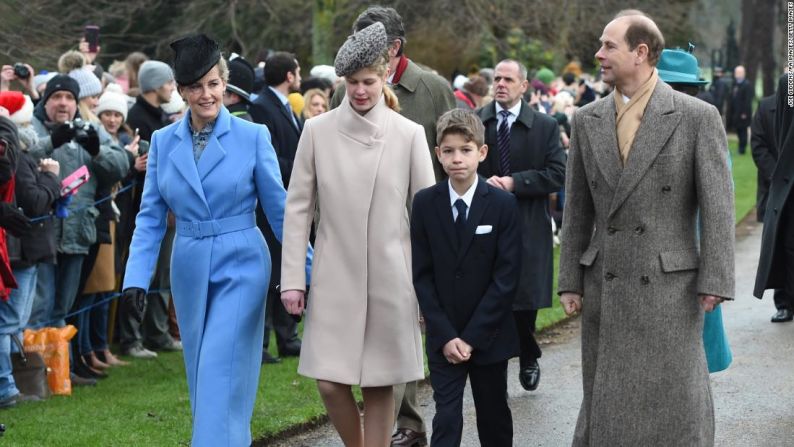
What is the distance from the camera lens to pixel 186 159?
6293 millimetres

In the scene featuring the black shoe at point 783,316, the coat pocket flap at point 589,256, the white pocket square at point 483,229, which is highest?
the white pocket square at point 483,229

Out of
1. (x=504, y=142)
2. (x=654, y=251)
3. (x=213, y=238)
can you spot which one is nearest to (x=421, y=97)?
(x=504, y=142)

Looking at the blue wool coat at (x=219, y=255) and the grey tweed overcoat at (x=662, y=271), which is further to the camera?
the blue wool coat at (x=219, y=255)

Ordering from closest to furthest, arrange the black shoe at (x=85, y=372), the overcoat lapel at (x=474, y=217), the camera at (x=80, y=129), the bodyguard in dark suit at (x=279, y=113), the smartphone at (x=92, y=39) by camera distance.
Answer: the overcoat lapel at (x=474, y=217), the camera at (x=80, y=129), the black shoe at (x=85, y=372), the bodyguard in dark suit at (x=279, y=113), the smartphone at (x=92, y=39)

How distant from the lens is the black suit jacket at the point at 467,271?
6285 mm

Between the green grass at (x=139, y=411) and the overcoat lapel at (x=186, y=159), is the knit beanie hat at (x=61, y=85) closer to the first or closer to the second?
the green grass at (x=139, y=411)

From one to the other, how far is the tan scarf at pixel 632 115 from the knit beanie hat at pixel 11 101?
4453mm

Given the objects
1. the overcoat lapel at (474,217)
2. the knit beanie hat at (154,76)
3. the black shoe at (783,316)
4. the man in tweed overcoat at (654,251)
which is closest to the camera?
the man in tweed overcoat at (654,251)

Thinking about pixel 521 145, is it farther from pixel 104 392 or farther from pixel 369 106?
pixel 104 392

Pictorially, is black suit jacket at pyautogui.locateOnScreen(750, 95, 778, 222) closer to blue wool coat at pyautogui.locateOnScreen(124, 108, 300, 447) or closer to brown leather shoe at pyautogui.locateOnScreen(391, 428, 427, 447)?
brown leather shoe at pyautogui.locateOnScreen(391, 428, 427, 447)

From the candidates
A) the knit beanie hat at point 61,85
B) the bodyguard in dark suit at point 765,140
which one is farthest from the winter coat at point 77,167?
the bodyguard in dark suit at point 765,140

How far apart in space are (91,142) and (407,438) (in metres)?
3.35

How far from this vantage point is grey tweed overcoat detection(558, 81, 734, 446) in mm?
5656

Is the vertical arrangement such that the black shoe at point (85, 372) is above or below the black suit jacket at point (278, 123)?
below
